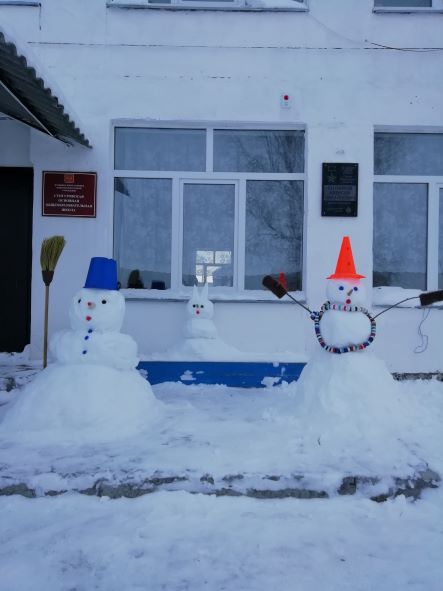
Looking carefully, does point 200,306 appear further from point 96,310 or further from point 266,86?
point 266,86

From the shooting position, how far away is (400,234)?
5453 mm

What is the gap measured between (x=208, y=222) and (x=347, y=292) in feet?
7.80

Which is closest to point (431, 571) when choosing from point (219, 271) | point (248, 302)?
point (248, 302)

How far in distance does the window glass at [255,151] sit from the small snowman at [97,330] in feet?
8.42

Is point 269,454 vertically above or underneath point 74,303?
underneath

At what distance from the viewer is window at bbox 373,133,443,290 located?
213 inches

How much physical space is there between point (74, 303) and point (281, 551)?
84.0 inches

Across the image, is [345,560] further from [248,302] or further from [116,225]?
[116,225]

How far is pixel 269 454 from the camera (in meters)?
2.82

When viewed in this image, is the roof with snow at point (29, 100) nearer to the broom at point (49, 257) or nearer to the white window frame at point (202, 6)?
the broom at point (49, 257)

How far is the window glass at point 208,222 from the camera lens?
17.9 ft

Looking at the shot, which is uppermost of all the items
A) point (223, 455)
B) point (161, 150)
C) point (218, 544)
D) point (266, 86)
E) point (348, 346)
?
point (266, 86)

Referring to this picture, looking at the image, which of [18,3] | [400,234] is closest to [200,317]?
[400,234]

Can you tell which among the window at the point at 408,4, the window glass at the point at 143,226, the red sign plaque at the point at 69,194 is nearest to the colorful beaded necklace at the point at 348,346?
the window glass at the point at 143,226
